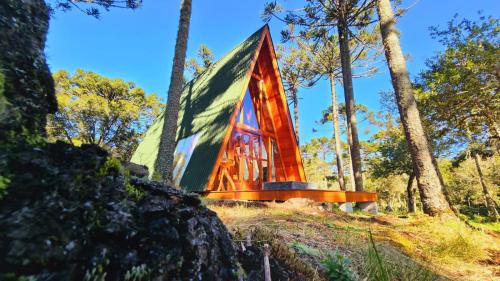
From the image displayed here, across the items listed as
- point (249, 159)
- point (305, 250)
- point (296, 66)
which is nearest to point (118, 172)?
point (305, 250)

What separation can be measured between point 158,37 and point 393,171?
1920cm

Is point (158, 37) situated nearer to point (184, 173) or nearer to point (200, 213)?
point (184, 173)

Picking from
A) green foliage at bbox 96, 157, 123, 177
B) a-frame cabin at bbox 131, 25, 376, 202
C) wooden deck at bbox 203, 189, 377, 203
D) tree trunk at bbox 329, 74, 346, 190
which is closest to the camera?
green foliage at bbox 96, 157, 123, 177

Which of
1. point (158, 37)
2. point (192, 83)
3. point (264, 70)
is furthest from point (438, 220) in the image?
point (158, 37)

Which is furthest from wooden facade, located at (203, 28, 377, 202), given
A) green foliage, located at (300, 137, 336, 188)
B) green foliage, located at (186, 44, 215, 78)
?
green foliage, located at (300, 137, 336, 188)

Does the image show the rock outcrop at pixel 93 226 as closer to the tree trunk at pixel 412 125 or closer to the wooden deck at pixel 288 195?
the tree trunk at pixel 412 125

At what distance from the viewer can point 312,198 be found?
7441 mm

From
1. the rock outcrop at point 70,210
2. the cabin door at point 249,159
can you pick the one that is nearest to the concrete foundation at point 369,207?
the cabin door at point 249,159

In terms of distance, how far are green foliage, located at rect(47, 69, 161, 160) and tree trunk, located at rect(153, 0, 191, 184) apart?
501 inches

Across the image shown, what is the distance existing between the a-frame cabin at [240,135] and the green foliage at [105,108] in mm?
6765

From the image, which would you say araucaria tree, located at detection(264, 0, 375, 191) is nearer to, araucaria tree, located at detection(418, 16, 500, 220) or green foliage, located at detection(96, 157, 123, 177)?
araucaria tree, located at detection(418, 16, 500, 220)

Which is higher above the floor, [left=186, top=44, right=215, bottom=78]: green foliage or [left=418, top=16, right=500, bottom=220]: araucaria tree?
[left=186, top=44, right=215, bottom=78]: green foliage

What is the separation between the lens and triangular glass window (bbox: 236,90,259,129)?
1202 centimetres

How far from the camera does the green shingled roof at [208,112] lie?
9.12 m
